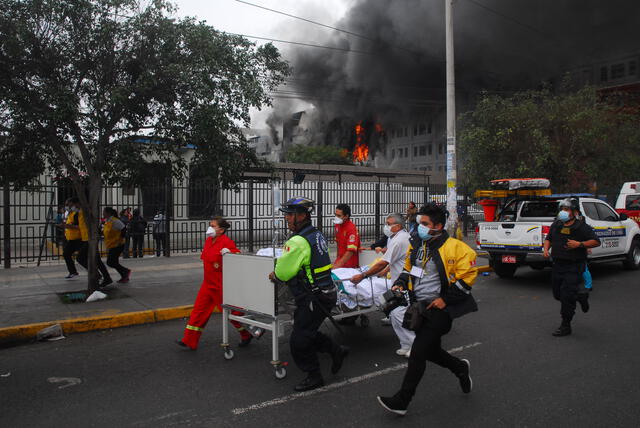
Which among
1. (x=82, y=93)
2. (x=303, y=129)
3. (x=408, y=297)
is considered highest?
(x=303, y=129)

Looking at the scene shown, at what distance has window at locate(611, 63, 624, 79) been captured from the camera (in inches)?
2046

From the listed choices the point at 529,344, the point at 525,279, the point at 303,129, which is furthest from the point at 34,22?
the point at 303,129

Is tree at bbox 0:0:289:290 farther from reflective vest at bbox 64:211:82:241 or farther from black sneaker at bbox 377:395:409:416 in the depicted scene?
black sneaker at bbox 377:395:409:416

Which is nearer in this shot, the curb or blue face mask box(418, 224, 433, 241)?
blue face mask box(418, 224, 433, 241)

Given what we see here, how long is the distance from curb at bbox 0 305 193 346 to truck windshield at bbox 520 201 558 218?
754 cm

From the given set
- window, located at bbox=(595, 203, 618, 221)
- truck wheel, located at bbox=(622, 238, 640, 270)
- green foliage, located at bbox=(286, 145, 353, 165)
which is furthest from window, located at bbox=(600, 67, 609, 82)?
window, located at bbox=(595, 203, 618, 221)

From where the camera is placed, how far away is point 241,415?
12.7ft

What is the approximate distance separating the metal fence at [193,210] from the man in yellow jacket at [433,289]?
24.7 feet

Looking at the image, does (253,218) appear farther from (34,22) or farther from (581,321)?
(581,321)

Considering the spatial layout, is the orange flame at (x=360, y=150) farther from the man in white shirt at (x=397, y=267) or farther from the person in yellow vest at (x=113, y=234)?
the man in white shirt at (x=397, y=267)

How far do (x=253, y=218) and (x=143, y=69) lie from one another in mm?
7060

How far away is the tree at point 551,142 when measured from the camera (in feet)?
52.2

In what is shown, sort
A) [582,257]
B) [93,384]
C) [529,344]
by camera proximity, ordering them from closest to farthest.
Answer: [93,384] → [529,344] → [582,257]

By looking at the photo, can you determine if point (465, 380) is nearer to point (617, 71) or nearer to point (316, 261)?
point (316, 261)
